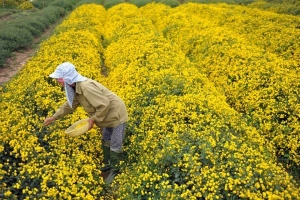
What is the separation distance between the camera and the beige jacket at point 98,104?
4.71 m

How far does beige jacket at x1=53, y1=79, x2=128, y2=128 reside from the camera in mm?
4715

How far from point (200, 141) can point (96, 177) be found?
181 cm

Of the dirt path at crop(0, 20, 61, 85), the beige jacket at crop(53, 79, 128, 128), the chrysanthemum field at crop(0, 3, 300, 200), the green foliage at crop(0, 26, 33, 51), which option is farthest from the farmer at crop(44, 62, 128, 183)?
the green foliage at crop(0, 26, 33, 51)

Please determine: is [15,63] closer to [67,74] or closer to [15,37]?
[15,37]

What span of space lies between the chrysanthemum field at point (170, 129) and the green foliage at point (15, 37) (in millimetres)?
5509

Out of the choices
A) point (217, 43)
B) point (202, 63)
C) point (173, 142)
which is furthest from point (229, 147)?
point (217, 43)

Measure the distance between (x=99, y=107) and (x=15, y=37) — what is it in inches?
500

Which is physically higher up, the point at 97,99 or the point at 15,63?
the point at 97,99

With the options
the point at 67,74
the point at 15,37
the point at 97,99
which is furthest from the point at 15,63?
the point at 97,99

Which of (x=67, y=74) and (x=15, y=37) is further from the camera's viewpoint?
(x=15, y=37)

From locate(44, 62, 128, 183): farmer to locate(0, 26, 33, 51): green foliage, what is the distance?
1120 centimetres

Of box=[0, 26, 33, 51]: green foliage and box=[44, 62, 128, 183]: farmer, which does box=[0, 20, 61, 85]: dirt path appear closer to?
box=[0, 26, 33, 51]: green foliage

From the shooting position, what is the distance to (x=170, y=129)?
5738mm

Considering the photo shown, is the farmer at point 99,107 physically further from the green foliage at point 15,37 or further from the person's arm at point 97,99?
the green foliage at point 15,37
